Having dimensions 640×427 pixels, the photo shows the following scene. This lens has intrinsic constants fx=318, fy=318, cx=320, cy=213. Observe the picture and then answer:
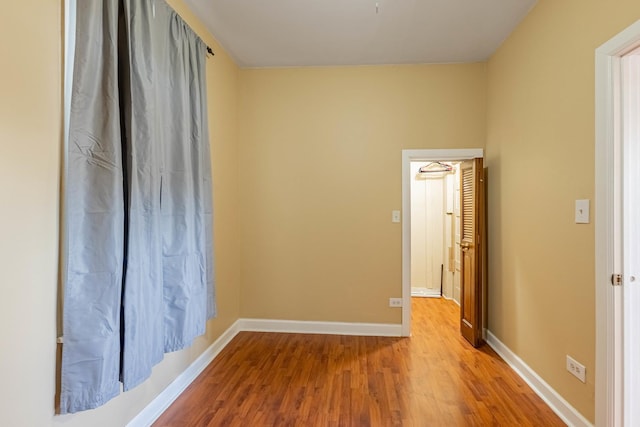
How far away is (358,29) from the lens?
2.71 metres

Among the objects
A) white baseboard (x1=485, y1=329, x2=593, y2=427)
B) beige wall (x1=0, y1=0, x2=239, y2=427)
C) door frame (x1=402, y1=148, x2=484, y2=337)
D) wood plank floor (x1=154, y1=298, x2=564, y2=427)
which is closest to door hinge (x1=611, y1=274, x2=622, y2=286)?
white baseboard (x1=485, y1=329, x2=593, y2=427)

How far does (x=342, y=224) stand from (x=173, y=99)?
6.56ft

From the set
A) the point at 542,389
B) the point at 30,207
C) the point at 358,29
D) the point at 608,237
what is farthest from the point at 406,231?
the point at 30,207

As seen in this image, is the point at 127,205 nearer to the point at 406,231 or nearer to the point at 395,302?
the point at 406,231

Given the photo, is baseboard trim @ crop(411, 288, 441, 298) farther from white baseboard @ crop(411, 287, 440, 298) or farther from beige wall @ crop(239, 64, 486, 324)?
beige wall @ crop(239, 64, 486, 324)

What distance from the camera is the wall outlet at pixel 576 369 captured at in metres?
1.87

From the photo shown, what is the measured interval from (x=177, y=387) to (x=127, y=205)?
145 centimetres

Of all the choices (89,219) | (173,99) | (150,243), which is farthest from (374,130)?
(89,219)

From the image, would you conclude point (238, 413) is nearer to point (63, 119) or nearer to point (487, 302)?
point (63, 119)

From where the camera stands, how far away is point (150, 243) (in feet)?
5.80

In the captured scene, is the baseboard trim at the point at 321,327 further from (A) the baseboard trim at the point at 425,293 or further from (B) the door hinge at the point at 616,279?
(B) the door hinge at the point at 616,279

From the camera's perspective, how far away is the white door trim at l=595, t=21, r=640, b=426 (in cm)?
165

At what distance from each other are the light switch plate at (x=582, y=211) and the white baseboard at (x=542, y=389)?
1.15 metres

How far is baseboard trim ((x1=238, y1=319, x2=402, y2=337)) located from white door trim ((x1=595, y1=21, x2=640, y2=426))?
1.83 metres
